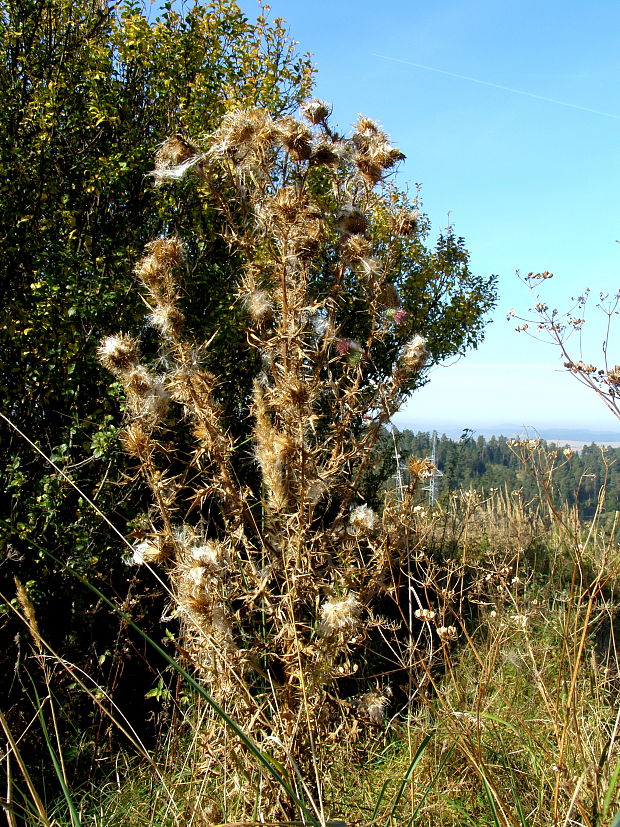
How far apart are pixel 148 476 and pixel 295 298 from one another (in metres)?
0.82

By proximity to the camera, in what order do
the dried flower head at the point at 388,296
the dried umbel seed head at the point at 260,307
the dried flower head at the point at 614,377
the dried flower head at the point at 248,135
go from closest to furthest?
the dried flower head at the point at 614,377
the dried flower head at the point at 248,135
the dried umbel seed head at the point at 260,307
the dried flower head at the point at 388,296

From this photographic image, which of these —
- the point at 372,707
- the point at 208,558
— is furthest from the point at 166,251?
the point at 372,707

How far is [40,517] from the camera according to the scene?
3652mm

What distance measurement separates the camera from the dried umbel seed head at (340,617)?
1915mm

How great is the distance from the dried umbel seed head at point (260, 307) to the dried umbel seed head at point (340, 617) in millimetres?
1164

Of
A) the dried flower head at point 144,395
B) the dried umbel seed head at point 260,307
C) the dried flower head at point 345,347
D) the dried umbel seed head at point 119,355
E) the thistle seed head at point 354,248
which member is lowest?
the dried flower head at point 144,395

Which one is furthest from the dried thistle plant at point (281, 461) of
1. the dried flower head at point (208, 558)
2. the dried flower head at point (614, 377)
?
the dried flower head at point (614, 377)

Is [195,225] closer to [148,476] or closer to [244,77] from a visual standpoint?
[244,77]

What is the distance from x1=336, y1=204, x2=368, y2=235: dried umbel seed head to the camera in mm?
2590

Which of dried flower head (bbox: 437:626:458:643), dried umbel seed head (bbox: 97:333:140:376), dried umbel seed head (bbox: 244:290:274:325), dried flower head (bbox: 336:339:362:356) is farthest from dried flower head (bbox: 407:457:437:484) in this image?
dried umbel seed head (bbox: 97:333:140:376)

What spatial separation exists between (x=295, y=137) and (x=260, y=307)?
0.64 m

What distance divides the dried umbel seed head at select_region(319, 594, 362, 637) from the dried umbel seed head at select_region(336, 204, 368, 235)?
1460 mm

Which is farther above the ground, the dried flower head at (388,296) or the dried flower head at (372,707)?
the dried flower head at (388,296)

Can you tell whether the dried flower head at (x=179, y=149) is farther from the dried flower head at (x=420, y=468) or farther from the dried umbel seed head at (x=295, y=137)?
the dried flower head at (x=420, y=468)
